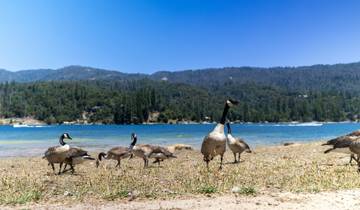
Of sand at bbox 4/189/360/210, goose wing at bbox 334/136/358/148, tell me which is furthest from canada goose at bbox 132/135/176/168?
sand at bbox 4/189/360/210

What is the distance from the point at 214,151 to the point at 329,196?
22.3 ft

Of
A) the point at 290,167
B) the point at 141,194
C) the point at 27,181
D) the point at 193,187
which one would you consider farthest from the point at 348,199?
the point at 27,181

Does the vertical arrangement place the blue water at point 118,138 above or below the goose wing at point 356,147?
below

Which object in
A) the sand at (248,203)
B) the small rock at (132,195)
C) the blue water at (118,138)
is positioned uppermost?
the small rock at (132,195)

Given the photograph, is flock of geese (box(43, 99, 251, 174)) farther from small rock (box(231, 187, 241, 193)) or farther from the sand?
the sand

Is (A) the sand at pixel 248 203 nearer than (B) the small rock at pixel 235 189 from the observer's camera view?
Yes

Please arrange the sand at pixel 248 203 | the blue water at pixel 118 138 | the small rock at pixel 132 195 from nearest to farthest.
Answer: the sand at pixel 248 203 → the small rock at pixel 132 195 → the blue water at pixel 118 138

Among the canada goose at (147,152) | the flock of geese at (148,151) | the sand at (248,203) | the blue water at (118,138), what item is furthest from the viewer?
the blue water at (118,138)

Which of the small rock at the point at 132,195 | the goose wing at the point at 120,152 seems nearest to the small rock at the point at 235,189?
the small rock at the point at 132,195

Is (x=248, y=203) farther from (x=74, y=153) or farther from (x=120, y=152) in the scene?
(x=120, y=152)

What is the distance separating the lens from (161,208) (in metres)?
10.9

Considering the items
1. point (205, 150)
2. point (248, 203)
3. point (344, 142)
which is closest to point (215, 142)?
point (205, 150)

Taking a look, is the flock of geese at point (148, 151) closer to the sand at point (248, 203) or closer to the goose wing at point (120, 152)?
the goose wing at point (120, 152)

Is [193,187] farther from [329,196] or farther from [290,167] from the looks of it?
[290,167]
